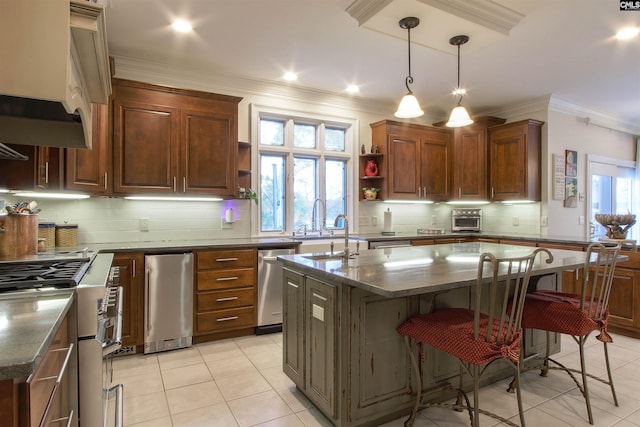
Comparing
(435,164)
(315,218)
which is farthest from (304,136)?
(435,164)

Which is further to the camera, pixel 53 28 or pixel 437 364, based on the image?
pixel 437 364

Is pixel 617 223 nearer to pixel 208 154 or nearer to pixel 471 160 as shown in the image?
pixel 471 160

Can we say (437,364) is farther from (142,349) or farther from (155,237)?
(155,237)

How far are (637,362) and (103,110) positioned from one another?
16.2ft

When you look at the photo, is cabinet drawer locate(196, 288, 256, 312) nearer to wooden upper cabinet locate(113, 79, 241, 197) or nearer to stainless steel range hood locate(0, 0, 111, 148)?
wooden upper cabinet locate(113, 79, 241, 197)

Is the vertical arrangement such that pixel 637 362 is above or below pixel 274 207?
below

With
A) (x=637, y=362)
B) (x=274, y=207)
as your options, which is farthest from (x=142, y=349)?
(x=637, y=362)

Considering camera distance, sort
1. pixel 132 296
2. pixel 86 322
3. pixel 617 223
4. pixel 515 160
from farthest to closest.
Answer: pixel 515 160
pixel 617 223
pixel 132 296
pixel 86 322

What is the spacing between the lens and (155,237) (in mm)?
3682

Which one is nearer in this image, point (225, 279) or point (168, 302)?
point (168, 302)

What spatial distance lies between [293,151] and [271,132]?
1.16 ft

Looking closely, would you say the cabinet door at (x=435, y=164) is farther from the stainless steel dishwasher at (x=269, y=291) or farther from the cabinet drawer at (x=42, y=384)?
the cabinet drawer at (x=42, y=384)

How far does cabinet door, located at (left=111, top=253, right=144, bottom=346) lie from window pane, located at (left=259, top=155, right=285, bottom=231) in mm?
1531

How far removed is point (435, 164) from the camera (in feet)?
17.0
